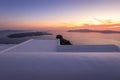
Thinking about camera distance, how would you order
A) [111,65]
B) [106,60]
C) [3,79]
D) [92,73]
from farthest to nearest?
[106,60], [111,65], [92,73], [3,79]

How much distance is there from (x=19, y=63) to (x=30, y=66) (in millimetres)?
284

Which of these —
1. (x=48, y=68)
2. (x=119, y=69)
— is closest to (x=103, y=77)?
(x=119, y=69)

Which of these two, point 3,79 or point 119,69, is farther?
point 119,69

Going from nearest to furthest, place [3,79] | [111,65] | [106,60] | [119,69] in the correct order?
1. [3,79]
2. [119,69]
3. [111,65]
4. [106,60]

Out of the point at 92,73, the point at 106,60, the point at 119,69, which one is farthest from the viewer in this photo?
the point at 106,60

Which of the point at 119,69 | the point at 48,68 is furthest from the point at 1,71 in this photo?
the point at 119,69

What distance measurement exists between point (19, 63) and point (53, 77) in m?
0.89

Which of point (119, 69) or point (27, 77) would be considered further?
point (119, 69)

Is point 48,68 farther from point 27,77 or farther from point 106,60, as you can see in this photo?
point 106,60

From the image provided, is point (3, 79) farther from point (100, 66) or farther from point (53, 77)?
point (100, 66)

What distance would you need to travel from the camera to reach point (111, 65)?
3.16 metres

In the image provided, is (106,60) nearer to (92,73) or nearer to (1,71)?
(92,73)

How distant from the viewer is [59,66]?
3119 mm

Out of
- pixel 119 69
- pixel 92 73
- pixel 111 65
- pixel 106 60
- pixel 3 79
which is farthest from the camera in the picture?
pixel 106 60
